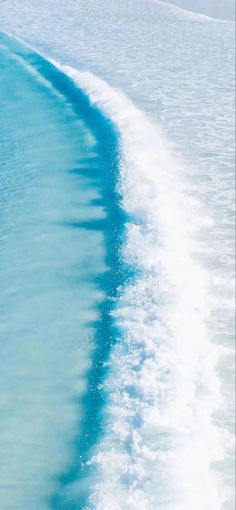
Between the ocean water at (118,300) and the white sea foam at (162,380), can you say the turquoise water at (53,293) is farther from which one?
the white sea foam at (162,380)

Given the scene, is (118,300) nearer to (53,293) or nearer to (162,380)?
(53,293)

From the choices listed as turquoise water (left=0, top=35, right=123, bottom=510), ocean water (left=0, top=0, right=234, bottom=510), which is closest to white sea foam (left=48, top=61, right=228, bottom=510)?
ocean water (left=0, top=0, right=234, bottom=510)

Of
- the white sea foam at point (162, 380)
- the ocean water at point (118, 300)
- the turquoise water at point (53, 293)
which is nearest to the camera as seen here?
the white sea foam at point (162, 380)

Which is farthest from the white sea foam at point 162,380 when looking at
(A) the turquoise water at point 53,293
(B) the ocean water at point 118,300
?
(A) the turquoise water at point 53,293

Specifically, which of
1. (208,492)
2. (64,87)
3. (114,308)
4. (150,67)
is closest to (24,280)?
(114,308)

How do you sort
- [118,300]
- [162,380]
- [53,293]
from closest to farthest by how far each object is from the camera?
[162,380] → [118,300] → [53,293]

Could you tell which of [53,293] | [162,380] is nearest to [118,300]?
[53,293]

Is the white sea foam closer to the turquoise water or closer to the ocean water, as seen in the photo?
the ocean water
